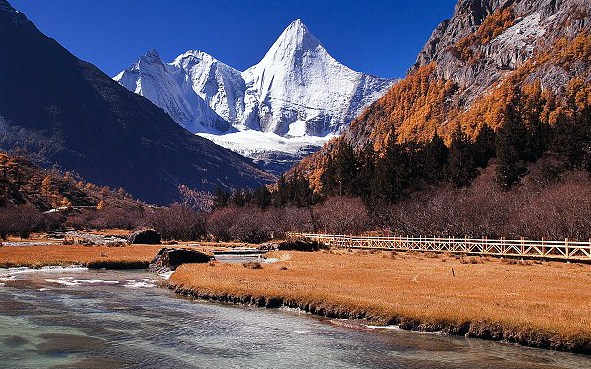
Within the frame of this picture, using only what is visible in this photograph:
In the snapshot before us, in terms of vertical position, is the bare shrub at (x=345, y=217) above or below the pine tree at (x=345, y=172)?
below

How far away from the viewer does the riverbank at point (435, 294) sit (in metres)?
Result: 23.9

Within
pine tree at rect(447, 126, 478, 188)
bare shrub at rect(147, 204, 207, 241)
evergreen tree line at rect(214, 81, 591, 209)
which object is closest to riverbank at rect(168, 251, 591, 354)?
evergreen tree line at rect(214, 81, 591, 209)

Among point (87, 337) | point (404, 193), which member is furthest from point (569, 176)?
point (87, 337)

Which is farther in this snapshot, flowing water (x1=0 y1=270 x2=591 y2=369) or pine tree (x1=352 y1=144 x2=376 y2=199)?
pine tree (x1=352 y1=144 x2=376 y2=199)

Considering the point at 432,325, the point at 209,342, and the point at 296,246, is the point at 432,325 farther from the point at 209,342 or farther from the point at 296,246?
the point at 296,246

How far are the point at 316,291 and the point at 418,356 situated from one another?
13603mm

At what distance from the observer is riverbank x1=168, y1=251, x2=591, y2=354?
23.9 meters

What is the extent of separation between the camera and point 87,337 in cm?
2383

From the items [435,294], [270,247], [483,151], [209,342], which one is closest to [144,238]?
[270,247]

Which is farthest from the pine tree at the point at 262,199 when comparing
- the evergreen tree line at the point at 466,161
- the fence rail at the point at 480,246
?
the fence rail at the point at 480,246

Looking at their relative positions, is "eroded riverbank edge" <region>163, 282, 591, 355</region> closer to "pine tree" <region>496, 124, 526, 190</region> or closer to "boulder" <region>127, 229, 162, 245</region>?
"boulder" <region>127, 229, 162, 245</region>

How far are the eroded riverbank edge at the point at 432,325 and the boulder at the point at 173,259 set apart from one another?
65.8 feet

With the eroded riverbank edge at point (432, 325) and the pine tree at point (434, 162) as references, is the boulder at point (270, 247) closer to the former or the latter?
the pine tree at point (434, 162)

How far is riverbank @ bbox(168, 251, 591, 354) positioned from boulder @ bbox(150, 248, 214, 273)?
4.35m
